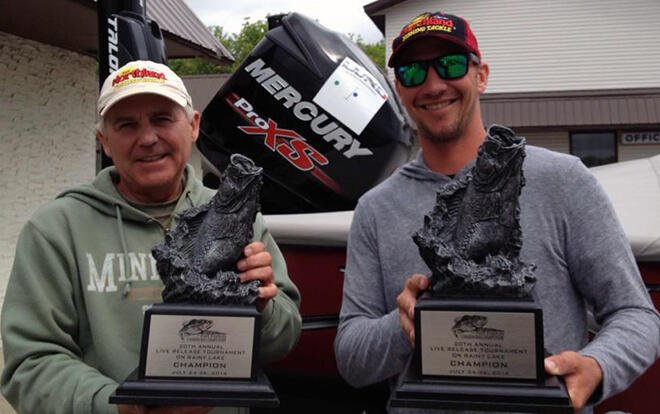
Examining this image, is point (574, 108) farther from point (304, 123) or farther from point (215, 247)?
point (215, 247)

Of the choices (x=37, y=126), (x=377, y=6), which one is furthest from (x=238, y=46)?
(x=37, y=126)

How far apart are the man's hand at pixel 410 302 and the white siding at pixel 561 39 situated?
46.9 ft

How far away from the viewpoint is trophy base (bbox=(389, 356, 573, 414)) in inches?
61.5

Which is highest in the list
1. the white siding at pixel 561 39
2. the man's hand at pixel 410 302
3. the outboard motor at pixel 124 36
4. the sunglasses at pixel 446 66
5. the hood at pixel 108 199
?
the white siding at pixel 561 39

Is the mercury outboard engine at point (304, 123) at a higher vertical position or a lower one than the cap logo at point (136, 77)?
higher

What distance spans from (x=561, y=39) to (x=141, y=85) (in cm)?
1601

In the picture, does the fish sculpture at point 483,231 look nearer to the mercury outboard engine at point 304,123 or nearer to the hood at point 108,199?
the hood at point 108,199

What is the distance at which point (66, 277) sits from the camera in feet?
6.05

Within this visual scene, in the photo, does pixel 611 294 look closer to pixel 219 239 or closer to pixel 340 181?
pixel 219 239

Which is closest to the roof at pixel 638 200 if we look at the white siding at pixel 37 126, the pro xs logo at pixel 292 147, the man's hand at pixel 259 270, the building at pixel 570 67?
the pro xs logo at pixel 292 147

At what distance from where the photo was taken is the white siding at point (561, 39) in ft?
52.1

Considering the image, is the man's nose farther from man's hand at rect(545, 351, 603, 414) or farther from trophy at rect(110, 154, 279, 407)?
man's hand at rect(545, 351, 603, 414)

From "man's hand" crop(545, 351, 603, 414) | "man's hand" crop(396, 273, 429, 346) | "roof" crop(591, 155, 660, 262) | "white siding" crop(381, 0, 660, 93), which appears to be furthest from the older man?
"white siding" crop(381, 0, 660, 93)

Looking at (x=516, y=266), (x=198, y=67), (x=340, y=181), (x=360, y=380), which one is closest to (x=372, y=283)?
(x=360, y=380)
